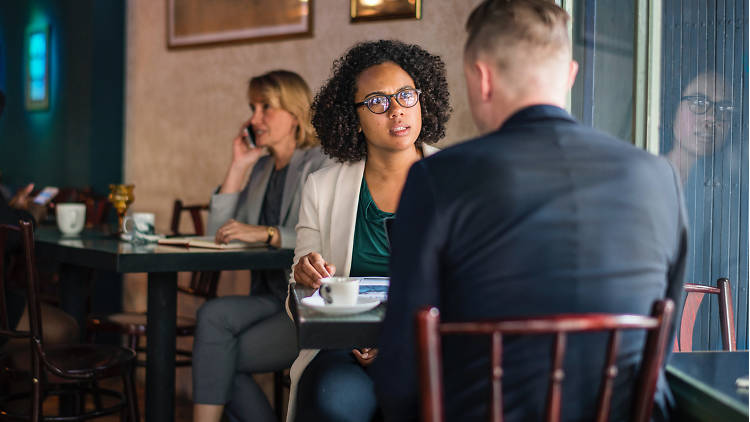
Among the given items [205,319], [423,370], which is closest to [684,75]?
[423,370]

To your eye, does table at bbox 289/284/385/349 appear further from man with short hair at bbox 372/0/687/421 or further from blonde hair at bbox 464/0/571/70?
blonde hair at bbox 464/0/571/70

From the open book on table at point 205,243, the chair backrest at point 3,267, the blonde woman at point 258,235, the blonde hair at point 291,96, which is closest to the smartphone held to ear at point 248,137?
the blonde woman at point 258,235

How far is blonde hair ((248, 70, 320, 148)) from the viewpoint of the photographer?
9.71 feet

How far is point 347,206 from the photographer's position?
6.91ft

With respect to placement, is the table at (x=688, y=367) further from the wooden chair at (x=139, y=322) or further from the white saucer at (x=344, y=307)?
the wooden chair at (x=139, y=322)

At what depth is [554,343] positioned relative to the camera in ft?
2.95

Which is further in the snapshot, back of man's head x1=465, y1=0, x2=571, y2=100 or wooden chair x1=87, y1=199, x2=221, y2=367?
wooden chair x1=87, y1=199, x2=221, y2=367

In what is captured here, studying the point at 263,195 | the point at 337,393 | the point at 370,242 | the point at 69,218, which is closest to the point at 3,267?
the point at 69,218

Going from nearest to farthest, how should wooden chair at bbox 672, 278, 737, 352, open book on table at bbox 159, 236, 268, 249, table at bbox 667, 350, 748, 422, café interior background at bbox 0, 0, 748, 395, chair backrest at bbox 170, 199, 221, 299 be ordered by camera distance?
table at bbox 667, 350, 748, 422
wooden chair at bbox 672, 278, 737, 352
café interior background at bbox 0, 0, 748, 395
open book on table at bbox 159, 236, 268, 249
chair backrest at bbox 170, 199, 221, 299

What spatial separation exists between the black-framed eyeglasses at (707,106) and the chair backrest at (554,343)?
916 mm

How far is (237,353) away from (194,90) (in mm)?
2087

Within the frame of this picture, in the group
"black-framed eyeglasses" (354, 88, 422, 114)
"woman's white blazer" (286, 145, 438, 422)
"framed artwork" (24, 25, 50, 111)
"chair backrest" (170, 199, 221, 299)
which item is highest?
"framed artwork" (24, 25, 50, 111)

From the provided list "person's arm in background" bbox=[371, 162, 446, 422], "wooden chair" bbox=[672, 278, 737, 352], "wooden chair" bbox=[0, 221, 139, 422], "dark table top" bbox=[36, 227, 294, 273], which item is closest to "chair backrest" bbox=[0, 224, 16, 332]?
"wooden chair" bbox=[0, 221, 139, 422]

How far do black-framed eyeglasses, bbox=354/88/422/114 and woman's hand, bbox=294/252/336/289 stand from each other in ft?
1.58
